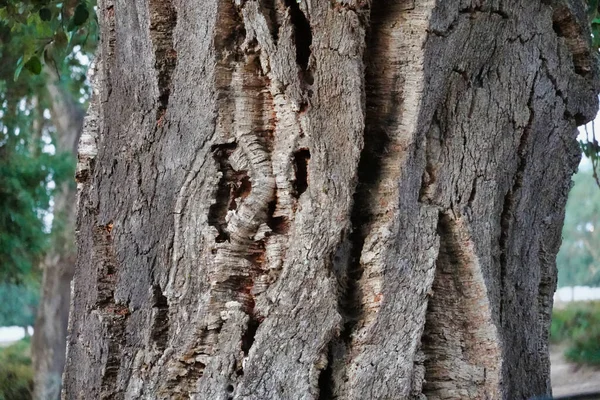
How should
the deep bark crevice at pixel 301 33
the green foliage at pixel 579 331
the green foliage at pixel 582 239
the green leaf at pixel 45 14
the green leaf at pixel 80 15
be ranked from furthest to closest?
the green foliage at pixel 582 239 < the green foliage at pixel 579 331 < the green leaf at pixel 45 14 < the green leaf at pixel 80 15 < the deep bark crevice at pixel 301 33

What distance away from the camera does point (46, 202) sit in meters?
6.43

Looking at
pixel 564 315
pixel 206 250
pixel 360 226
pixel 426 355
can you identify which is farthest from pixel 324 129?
pixel 564 315

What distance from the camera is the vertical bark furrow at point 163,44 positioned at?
1627 millimetres

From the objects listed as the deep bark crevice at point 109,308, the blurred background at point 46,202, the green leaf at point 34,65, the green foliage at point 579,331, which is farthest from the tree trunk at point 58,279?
the deep bark crevice at point 109,308

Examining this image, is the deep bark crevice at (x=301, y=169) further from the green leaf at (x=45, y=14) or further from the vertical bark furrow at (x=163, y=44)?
the green leaf at (x=45, y=14)

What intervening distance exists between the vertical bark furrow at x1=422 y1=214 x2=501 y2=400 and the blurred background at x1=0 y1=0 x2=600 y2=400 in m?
1.64

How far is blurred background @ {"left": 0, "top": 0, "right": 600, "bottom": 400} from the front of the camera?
4594 millimetres

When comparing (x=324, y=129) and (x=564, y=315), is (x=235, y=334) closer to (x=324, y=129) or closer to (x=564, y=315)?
(x=324, y=129)

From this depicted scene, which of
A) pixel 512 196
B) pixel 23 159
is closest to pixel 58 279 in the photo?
pixel 23 159

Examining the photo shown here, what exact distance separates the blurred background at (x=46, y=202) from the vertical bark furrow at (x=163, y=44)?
1.09 meters

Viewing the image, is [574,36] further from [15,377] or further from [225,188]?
[15,377]

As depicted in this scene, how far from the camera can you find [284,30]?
1.49 m

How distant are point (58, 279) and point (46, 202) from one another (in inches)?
198

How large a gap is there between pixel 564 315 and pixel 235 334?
11834 millimetres
